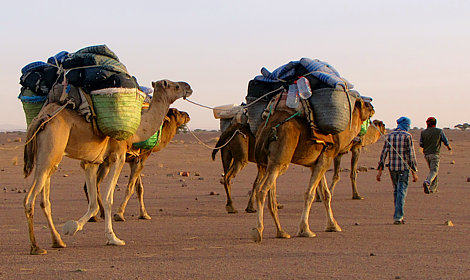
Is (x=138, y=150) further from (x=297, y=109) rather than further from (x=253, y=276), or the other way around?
(x=253, y=276)

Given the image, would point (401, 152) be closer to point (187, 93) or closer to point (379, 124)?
point (187, 93)

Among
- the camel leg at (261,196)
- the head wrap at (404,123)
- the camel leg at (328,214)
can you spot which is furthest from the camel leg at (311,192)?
the head wrap at (404,123)

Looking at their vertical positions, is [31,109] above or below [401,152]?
above

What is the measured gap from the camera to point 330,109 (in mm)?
10766

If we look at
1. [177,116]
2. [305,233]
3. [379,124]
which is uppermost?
[379,124]

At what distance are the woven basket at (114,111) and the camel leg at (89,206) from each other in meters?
1.05

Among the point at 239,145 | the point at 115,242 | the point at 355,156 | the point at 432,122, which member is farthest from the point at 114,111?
the point at 432,122

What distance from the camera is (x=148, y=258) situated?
8.89 m

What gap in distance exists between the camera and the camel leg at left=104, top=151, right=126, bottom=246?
1012 cm

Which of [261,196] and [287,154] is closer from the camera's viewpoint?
[261,196]

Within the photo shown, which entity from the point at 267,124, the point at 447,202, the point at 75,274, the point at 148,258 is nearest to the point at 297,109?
the point at 267,124

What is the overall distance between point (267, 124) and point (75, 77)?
302 cm

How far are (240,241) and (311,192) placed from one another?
1459 mm

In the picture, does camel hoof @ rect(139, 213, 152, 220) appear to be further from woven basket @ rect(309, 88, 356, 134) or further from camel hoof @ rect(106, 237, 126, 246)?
woven basket @ rect(309, 88, 356, 134)
